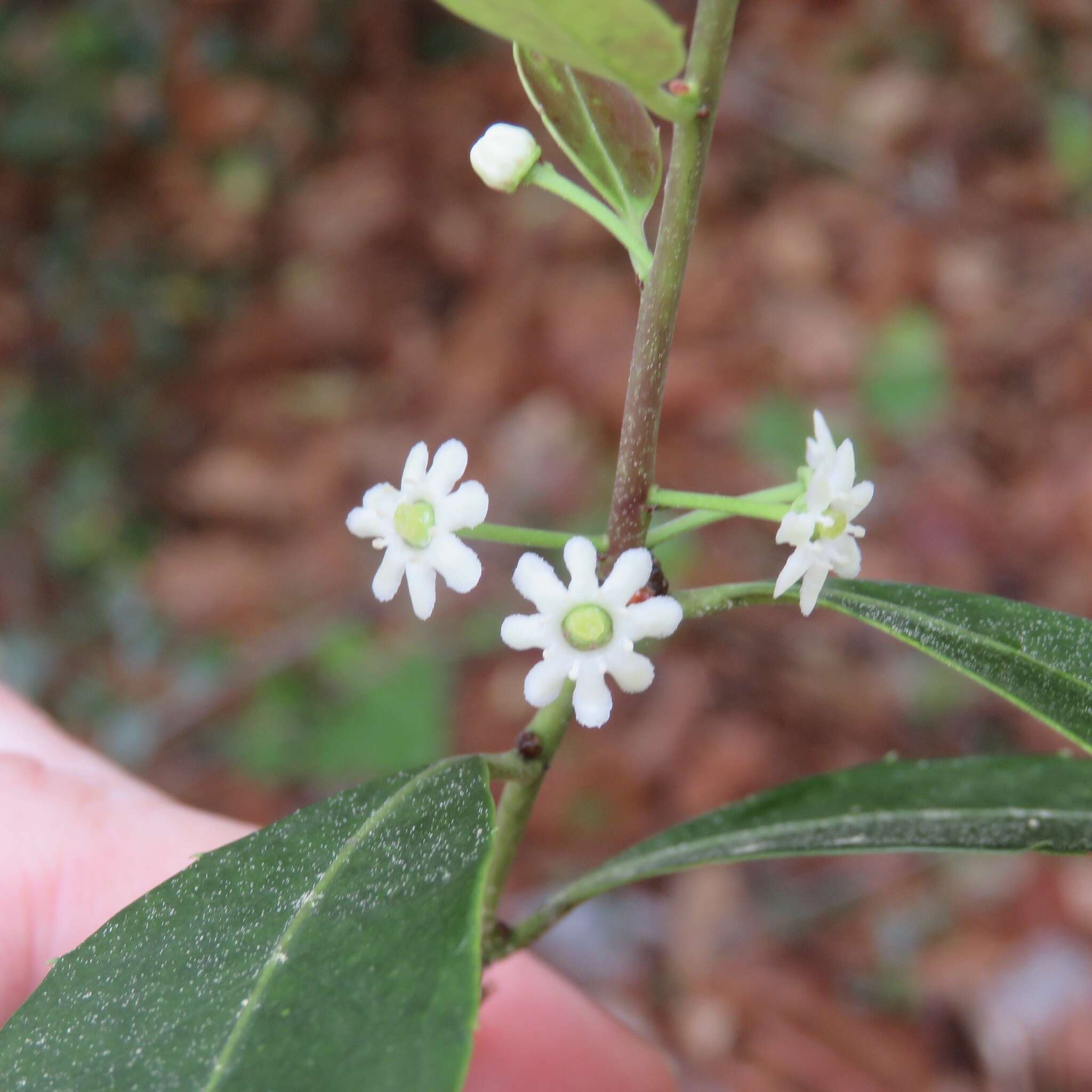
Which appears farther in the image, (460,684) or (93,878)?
(460,684)

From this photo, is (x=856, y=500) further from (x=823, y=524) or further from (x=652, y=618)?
(x=652, y=618)

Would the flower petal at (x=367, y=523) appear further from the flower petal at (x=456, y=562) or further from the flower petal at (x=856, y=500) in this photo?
the flower petal at (x=856, y=500)

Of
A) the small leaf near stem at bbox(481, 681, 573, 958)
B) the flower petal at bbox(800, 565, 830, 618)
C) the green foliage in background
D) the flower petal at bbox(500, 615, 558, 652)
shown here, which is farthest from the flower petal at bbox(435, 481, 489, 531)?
the green foliage in background

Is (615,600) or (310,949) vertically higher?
(615,600)

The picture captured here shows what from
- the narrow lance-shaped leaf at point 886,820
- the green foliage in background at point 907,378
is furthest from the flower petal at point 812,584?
the green foliage in background at point 907,378

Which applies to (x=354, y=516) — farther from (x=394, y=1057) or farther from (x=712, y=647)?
(x=712, y=647)

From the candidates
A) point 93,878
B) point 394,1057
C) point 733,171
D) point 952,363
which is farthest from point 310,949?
point 733,171

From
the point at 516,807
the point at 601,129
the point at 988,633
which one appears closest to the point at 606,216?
the point at 601,129
